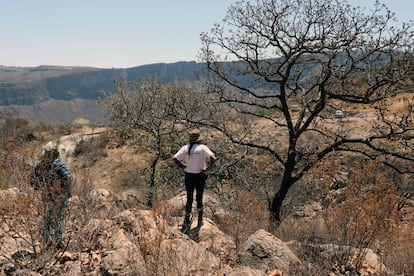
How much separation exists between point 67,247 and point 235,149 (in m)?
6.71

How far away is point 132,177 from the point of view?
61.2 ft

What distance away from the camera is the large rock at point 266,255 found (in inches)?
172

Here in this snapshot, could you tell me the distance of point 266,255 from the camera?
14.6 feet

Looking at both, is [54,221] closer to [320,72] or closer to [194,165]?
[194,165]

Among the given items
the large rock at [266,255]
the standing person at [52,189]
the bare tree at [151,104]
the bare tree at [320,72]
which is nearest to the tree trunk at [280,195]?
the bare tree at [320,72]

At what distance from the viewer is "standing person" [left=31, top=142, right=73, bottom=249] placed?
428 centimetres

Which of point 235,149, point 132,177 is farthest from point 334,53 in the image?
point 132,177

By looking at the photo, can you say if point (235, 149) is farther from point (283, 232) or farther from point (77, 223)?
point (77, 223)

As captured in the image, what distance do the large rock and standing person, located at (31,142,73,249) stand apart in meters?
2.45

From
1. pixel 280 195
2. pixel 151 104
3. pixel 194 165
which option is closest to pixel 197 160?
pixel 194 165

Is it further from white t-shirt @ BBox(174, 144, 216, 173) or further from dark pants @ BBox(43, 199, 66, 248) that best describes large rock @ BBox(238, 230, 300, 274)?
dark pants @ BBox(43, 199, 66, 248)

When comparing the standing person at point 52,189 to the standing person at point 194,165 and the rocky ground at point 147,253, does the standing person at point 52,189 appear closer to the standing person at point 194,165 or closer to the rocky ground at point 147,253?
the rocky ground at point 147,253

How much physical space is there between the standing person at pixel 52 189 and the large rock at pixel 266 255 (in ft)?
8.05

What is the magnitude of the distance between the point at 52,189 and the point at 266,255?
9.39 feet
